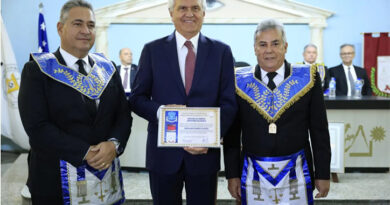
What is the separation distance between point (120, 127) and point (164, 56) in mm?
402

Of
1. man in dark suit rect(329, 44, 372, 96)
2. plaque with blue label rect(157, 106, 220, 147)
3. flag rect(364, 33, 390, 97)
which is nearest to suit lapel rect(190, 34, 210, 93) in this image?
plaque with blue label rect(157, 106, 220, 147)

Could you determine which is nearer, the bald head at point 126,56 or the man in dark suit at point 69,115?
the man in dark suit at point 69,115

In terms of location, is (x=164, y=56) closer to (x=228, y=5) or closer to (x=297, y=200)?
(x=297, y=200)

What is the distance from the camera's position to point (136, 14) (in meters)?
7.07

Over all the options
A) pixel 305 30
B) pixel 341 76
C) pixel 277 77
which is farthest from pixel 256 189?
pixel 305 30

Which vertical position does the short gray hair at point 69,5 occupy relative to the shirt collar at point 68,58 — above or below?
above

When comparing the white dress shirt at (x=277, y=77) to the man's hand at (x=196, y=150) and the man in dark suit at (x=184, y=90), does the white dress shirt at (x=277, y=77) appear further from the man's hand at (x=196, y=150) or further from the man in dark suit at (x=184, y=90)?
the man's hand at (x=196, y=150)

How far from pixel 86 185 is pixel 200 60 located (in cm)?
79

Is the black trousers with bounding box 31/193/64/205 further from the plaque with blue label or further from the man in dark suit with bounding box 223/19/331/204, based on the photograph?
the man in dark suit with bounding box 223/19/331/204

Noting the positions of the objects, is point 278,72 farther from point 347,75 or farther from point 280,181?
point 347,75

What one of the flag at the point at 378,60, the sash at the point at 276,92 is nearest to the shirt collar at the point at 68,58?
the sash at the point at 276,92

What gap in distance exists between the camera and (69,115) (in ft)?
5.77

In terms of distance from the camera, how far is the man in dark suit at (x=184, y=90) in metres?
1.82

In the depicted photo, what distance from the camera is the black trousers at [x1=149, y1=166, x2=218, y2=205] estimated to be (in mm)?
1834
